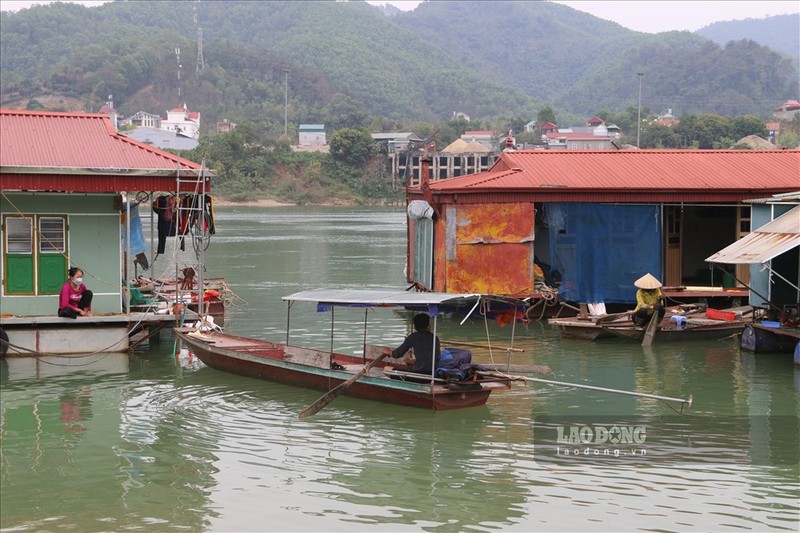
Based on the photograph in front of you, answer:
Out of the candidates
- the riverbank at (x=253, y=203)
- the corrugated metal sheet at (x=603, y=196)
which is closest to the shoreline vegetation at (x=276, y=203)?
the riverbank at (x=253, y=203)

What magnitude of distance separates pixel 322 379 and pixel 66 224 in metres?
6.21

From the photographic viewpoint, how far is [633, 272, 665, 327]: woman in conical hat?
67.4ft

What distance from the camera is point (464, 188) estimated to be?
891 inches

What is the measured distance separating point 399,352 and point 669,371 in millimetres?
6399

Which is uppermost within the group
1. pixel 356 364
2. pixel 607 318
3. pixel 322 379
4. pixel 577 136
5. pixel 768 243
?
pixel 577 136

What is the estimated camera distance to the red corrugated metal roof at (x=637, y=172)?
75.7 feet

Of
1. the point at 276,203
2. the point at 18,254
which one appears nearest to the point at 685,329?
the point at 18,254

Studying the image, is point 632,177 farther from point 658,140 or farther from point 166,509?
point 658,140

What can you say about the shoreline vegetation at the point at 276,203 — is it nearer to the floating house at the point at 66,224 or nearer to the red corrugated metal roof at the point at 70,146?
the red corrugated metal roof at the point at 70,146

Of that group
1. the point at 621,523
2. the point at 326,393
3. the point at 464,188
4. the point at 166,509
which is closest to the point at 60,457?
the point at 166,509

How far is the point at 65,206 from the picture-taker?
1827cm

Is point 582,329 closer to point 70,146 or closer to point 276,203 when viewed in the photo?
point 70,146

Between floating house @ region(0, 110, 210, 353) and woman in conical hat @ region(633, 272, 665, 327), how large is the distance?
359 inches

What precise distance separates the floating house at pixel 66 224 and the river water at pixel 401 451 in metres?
0.61
